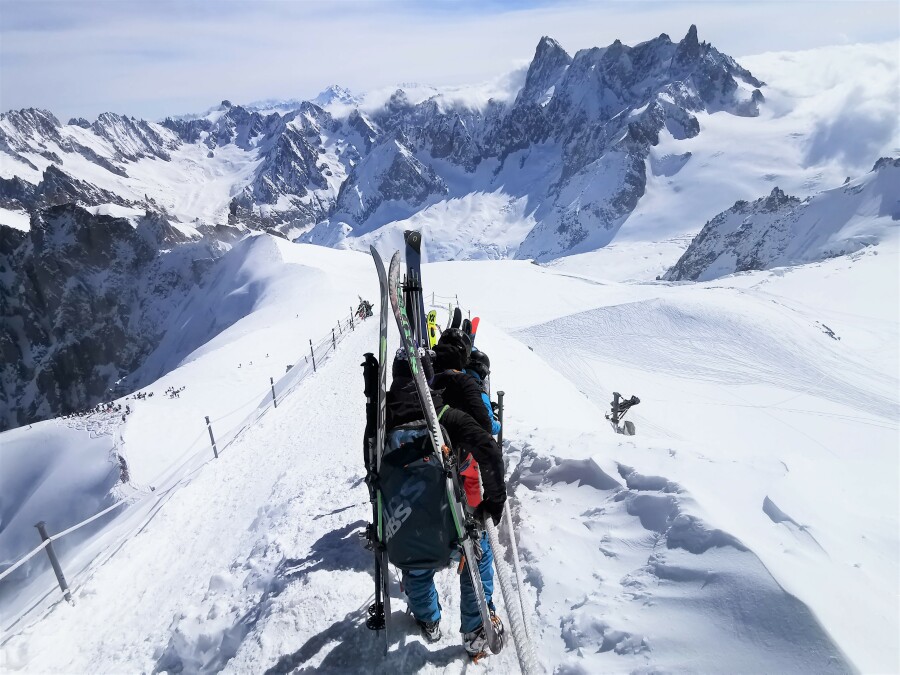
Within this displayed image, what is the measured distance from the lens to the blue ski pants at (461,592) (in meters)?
4.23

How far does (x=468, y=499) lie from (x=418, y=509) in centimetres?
72

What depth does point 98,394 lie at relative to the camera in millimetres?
88375

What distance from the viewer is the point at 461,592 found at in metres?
4.26

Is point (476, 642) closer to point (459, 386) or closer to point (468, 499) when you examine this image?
point (468, 499)

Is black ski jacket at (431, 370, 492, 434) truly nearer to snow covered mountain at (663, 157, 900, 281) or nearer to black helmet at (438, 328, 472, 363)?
black helmet at (438, 328, 472, 363)

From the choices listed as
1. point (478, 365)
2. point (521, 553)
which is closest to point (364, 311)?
point (478, 365)

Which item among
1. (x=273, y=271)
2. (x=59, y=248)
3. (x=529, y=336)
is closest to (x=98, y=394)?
(x=59, y=248)

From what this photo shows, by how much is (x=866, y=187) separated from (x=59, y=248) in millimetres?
167325

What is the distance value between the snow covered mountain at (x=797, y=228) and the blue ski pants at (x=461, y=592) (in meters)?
120

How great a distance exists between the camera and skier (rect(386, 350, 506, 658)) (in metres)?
4.23

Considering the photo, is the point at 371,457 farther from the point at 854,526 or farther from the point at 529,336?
the point at 529,336

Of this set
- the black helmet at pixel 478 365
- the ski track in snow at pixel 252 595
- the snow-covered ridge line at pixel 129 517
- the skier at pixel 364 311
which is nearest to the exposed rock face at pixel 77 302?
the skier at pixel 364 311

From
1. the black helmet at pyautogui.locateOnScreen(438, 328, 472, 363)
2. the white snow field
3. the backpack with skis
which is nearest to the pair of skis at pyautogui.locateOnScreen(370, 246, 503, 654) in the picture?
the backpack with skis

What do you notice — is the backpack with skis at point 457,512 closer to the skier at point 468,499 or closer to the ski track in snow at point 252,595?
the skier at point 468,499
